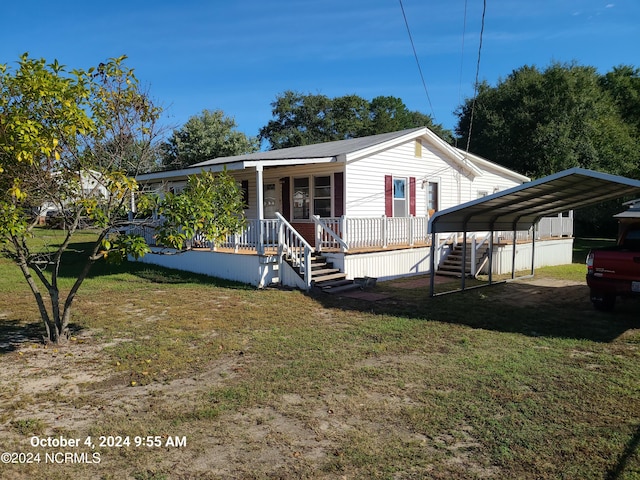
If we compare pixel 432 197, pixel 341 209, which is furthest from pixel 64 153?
pixel 432 197

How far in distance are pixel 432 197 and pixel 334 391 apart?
13.5 metres

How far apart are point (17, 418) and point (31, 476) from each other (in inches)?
48.3

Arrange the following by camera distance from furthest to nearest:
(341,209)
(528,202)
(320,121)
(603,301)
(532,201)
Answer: (320,121), (341,209), (528,202), (532,201), (603,301)

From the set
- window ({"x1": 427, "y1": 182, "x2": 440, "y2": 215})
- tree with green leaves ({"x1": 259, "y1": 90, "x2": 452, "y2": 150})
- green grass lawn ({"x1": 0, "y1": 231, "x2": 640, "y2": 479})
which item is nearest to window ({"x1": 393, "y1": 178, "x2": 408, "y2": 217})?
window ({"x1": 427, "y1": 182, "x2": 440, "y2": 215})

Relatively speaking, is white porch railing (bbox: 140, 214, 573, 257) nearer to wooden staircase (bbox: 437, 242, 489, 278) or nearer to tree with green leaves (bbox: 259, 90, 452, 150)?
wooden staircase (bbox: 437, 242, 489, 278)

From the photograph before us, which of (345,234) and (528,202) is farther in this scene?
(345,234)

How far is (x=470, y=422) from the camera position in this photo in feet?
14.0

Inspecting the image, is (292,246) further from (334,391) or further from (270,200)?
(334,391)

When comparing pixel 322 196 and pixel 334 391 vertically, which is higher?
pixel 322 196

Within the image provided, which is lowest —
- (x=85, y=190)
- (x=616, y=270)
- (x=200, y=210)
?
(x=616, y=270)

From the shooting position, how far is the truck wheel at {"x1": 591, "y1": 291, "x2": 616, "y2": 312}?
8977 millimetres

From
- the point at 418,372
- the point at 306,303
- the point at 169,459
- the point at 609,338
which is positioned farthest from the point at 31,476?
the point at 609,338

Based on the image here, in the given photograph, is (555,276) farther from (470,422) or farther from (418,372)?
(470,422)

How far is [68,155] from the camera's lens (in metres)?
6.28
